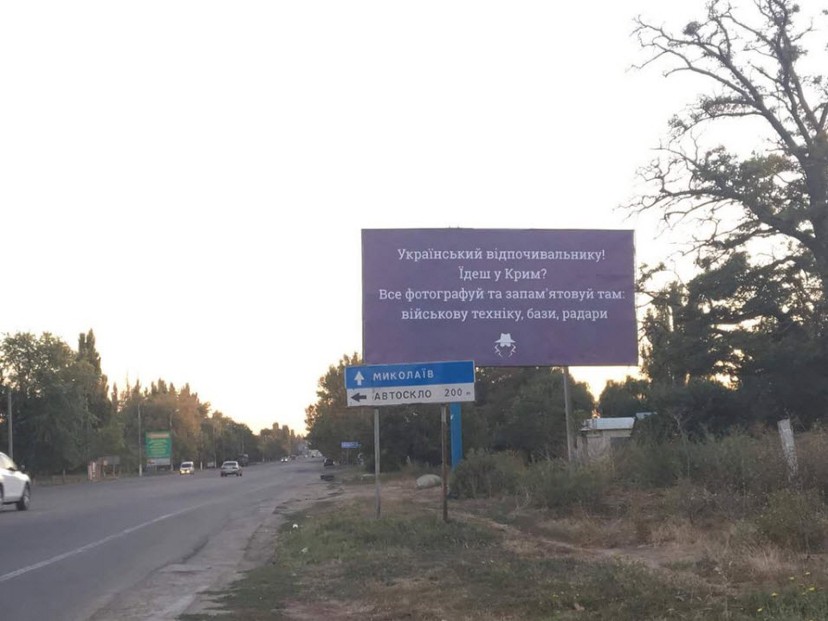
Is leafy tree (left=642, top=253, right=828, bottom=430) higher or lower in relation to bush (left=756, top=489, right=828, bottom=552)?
higher

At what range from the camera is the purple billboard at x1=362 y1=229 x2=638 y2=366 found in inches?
927

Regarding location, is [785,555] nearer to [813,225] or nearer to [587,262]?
[587,262]

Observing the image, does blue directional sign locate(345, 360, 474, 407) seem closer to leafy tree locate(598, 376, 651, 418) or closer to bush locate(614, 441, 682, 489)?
bush locate(614, 441, 682, 489)

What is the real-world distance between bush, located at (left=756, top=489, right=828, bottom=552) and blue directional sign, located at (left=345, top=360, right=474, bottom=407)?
21.5ft

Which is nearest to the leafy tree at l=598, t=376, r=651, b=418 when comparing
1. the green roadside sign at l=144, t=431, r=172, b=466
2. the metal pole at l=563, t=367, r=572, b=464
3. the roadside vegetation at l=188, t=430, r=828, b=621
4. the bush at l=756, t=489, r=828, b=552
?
the metal pole at l=563, t=367, r=572, b=464

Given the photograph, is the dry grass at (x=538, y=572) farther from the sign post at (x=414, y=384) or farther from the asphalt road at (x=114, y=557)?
the sign post at (x=414, y=384)

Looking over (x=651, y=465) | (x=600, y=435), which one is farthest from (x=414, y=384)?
(x=600, y=435)

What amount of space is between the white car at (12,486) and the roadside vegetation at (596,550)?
Answer: 10.2 meters

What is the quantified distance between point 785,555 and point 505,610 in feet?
12.7

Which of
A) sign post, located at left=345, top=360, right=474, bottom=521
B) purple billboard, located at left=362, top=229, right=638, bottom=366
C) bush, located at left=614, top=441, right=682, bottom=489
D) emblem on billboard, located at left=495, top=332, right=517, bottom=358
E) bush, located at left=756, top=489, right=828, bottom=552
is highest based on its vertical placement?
purple billboard, located at left=362, top=229, right=638, bottom=366

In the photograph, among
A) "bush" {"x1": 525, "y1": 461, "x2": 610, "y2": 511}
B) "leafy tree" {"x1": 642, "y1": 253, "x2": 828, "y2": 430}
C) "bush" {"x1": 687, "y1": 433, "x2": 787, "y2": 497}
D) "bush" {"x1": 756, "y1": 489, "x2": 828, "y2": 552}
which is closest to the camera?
"bush" {"x1": 756, "y1": 489, "x2": 828, "y2": 552}

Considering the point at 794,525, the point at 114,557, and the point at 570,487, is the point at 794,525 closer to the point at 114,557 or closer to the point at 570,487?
the point at 570,487

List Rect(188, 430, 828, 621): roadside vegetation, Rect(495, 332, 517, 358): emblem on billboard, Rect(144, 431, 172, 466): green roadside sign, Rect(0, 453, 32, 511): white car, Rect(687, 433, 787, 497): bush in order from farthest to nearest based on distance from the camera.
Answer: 1. Rect(144, 431, 172, 466): green roadside sign
2. Rect(0, 453, 32, 511): white car
3. Rect(495, 332, 517, 358): emblem on billboard
4. Rect(687, 433, 787, 497): bush
5. Rect(188, 430, 828, 621): roadside vegetation

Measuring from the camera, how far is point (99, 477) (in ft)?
293
